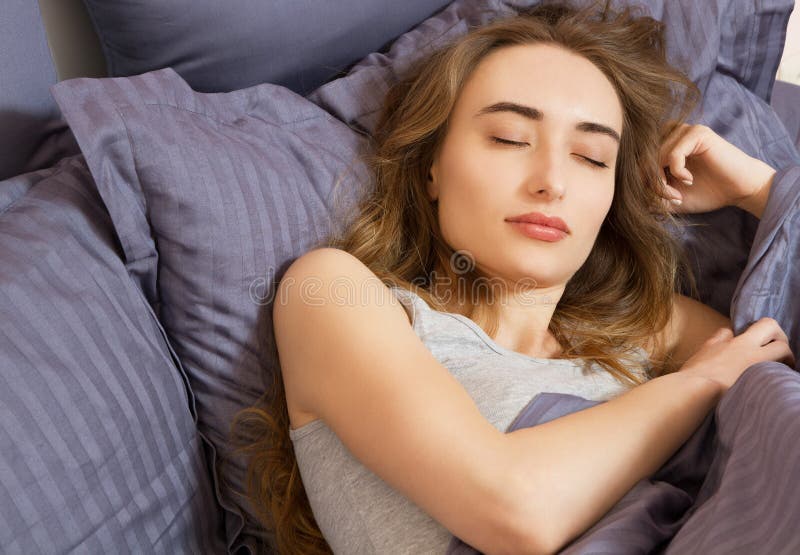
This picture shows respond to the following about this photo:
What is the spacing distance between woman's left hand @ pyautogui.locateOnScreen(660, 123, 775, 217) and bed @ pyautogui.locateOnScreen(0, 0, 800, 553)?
0.04m

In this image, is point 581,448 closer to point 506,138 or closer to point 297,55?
point 506,138

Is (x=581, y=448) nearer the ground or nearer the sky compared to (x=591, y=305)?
nearer the sky

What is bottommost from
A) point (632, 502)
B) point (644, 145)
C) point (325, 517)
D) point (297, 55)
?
point (325, 517)

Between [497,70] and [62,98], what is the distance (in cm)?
62

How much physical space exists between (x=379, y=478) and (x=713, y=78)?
105cm

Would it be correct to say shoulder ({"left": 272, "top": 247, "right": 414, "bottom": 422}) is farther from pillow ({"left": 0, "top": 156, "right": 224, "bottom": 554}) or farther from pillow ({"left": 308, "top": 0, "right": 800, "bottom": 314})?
pillow ({"left": 308, "top": 0, "right": 800, "bottom": 314})

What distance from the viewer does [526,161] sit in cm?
112

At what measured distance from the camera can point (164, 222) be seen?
1029 millimetres

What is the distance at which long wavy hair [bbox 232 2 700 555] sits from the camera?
1.13 meters

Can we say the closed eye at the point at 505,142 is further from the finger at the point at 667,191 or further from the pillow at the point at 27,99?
the pillow at the point at 27,99

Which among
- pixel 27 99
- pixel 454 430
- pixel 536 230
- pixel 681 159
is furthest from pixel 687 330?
pixel 27 99

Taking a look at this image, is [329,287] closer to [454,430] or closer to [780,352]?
[454,430]

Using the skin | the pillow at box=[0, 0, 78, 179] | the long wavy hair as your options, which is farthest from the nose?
the pillow at box=[0, 0, 78, 179]

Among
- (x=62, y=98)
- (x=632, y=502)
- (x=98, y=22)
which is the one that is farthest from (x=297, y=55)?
(x=632, y=502)
